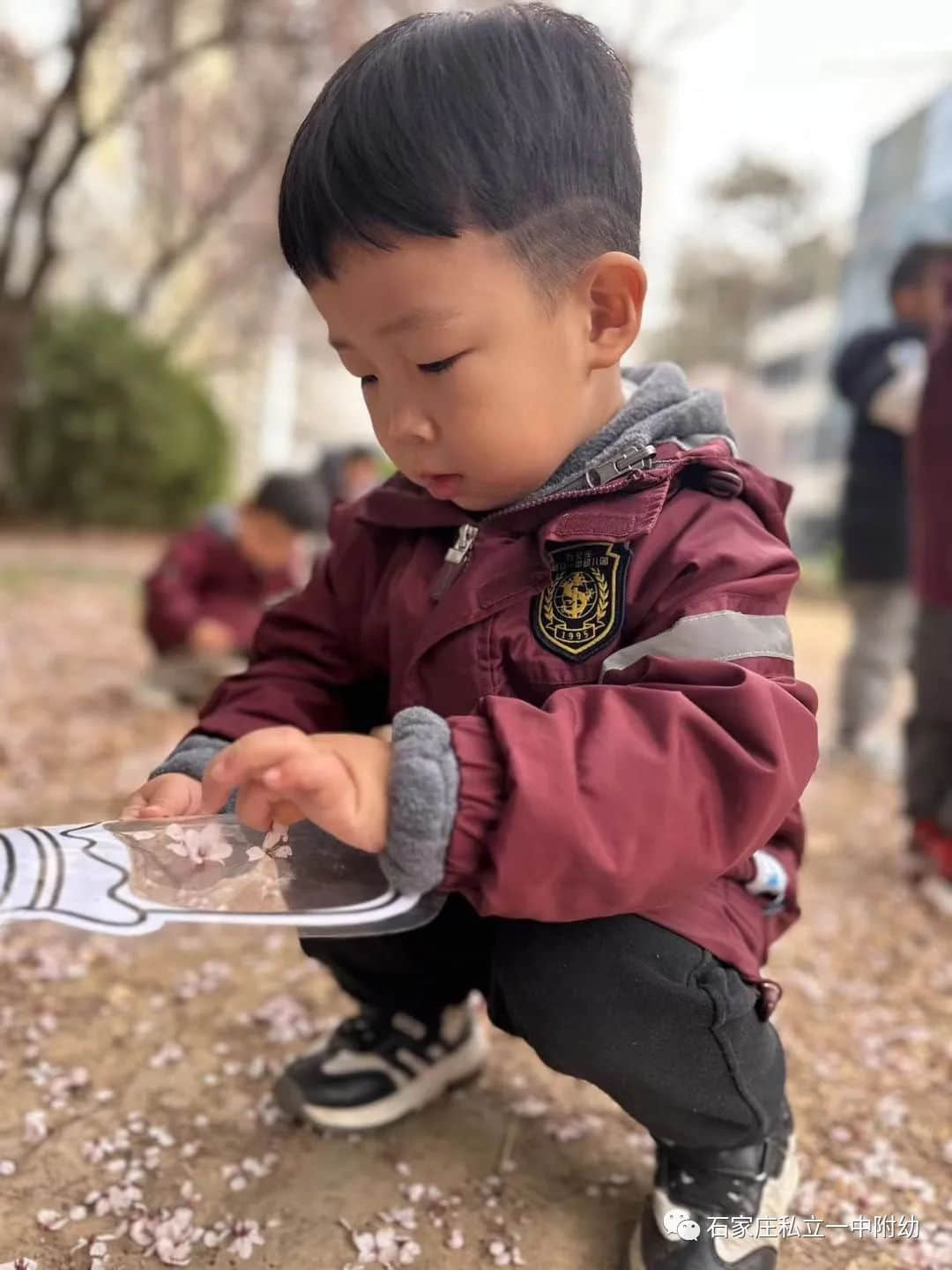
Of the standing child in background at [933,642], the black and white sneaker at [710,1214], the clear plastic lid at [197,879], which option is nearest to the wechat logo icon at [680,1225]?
the black and white sneaker at [710,1214]

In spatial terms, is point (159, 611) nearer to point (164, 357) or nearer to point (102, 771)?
point (102, 771)

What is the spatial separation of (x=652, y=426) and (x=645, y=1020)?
545mm

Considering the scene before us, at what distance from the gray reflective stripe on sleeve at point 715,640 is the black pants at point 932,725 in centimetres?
140

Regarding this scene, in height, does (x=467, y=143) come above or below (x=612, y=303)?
above

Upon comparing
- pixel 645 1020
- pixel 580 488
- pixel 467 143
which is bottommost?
pixel 645 1020

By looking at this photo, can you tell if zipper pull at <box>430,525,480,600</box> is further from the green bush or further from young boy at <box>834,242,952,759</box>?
the green bush

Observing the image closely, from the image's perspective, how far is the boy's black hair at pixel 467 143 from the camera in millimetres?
877

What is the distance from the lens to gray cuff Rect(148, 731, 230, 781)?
42.4 inches

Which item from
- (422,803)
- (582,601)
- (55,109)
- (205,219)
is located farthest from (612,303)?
(205,219)

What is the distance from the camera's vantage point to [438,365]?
0.93 meters

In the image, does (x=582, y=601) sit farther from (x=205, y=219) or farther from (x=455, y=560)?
(x=205, y=219)

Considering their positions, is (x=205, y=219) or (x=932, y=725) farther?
(x=205, y=219)

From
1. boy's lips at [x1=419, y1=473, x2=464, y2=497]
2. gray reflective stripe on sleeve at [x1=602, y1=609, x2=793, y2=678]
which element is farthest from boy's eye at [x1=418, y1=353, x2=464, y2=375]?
gray reflective stripe on sleeve at [x1=602, y1=609, x2=793, y2=678]

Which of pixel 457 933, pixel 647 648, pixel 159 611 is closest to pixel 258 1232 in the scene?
pixel 457 933
